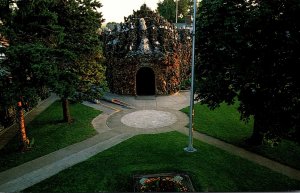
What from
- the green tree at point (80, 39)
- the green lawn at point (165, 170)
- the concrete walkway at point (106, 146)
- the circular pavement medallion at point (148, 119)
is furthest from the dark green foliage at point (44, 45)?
the green lawn at point (165, 170)

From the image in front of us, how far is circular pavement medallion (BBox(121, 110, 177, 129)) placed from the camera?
2198 centimetres

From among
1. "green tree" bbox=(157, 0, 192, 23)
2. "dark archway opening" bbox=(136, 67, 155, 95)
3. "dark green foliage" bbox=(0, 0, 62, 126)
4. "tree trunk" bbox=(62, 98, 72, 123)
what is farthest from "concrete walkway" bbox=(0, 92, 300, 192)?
"green tree" bbox=(157, 0, 192, 23)

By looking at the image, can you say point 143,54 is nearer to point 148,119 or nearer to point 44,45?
point 148,119

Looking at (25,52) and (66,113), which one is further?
(66,113)

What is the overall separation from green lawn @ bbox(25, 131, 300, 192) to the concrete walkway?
650mm

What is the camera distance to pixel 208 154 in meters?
16.4

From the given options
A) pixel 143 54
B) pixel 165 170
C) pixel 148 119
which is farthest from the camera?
pixel 143 54

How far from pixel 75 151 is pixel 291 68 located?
1200 centimetres

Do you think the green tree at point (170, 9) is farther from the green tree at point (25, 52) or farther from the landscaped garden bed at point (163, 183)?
the landscaped garden bed at point (163, 183)

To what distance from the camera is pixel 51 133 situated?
Result: 20.0 m

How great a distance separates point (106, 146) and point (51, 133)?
456 cm

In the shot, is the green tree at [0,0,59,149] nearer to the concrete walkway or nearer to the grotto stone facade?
the concrete walkway

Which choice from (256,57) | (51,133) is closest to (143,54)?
(51,133)

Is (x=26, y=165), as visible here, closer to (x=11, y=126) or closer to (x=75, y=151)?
(x=75, y=151)
